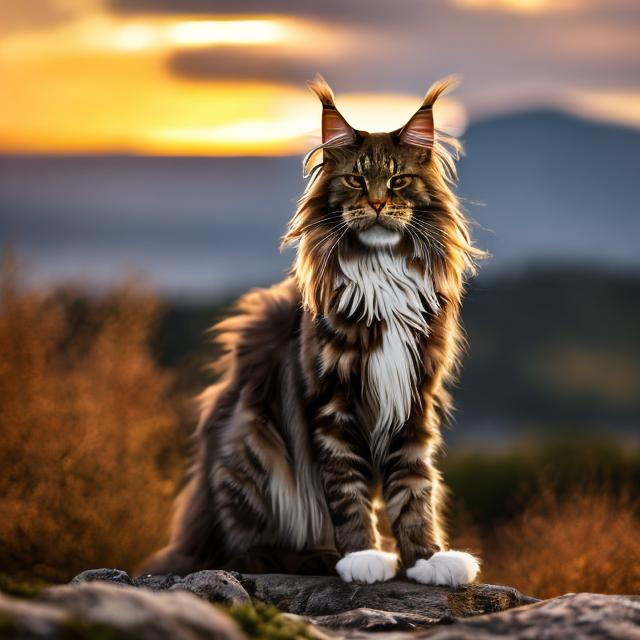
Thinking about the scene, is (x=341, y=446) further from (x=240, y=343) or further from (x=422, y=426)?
(x=240, y=343)

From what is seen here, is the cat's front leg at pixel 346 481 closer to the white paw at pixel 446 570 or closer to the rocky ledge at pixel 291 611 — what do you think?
the white paw at pixel 446 570

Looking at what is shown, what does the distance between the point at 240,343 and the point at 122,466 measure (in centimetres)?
270

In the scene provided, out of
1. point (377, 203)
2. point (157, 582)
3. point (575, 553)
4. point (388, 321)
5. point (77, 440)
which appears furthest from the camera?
point (77, 440)

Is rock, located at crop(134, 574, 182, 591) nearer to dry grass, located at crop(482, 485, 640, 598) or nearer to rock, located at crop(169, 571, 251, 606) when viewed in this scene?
rock, located at crop(169, 571, 251, 606)

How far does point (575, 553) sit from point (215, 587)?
409 cm

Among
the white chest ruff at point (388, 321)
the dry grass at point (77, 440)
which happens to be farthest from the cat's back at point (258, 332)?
the dry grass at point (77, 440)

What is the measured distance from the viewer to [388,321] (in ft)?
16.0

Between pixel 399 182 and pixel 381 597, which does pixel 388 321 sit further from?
pixel 381 597

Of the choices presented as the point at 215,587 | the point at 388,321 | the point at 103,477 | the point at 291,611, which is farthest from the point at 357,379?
the point at 103,477

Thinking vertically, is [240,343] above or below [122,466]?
above

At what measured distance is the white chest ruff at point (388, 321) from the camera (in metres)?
4.83

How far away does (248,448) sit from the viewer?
16.8 ft

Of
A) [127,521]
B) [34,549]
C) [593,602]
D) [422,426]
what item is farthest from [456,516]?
[593,602]

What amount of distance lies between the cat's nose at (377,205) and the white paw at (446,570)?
5.50 ft
